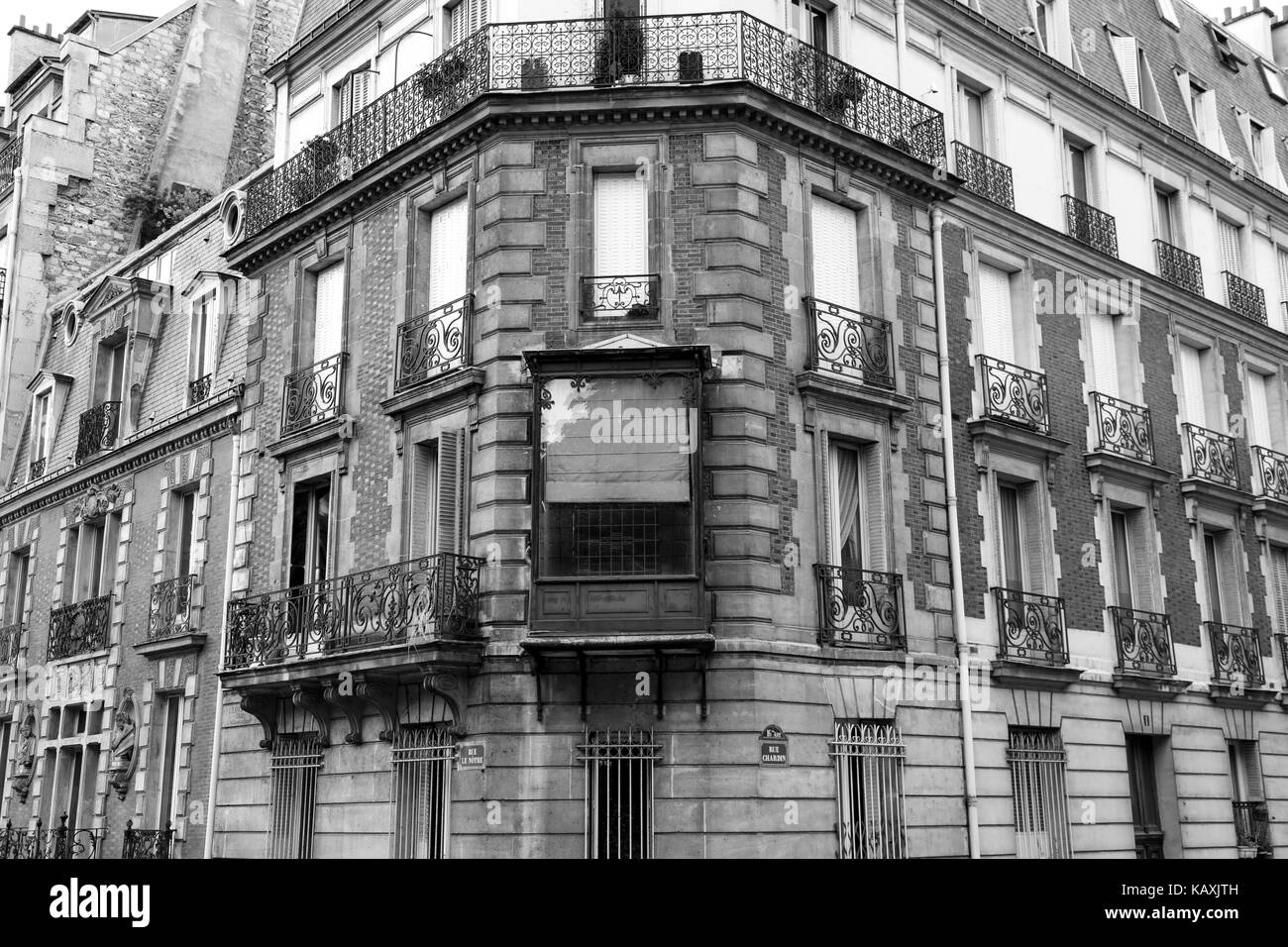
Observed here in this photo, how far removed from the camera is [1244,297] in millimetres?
26266

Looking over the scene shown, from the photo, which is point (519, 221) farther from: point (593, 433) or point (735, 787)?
point (735, 787)

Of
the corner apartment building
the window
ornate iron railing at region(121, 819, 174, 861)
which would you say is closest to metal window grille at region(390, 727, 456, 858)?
the corner apartment building

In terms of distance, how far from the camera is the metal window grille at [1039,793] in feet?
61.4

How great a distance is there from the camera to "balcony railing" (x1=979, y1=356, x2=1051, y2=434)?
2003 cm

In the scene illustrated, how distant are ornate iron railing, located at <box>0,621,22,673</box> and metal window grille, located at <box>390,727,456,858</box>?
1423 centimetres

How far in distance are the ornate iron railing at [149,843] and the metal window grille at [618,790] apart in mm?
8736

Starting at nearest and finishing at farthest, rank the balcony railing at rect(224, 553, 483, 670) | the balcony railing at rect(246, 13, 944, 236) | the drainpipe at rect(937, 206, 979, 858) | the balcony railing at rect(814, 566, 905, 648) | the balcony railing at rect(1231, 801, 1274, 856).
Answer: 1. the balcony railing at rect(224, 553, 483, 670)
2. the balcony railing at rect(814, 566, 905, 648)
3. the balcony railing at rect(246, 13, 944, 236)
4. the drainpipe at rect(937, 206, 979, 858)
5. the balcony railing at rect(1231, 801, 1274, 856)

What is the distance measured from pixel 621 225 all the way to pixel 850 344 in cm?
339

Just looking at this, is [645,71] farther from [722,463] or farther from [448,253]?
[722,463]

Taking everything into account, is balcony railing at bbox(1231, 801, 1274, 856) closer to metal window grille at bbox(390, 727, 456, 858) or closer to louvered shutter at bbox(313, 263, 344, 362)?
metal window grille at bbox(390, 727, 456, 858)

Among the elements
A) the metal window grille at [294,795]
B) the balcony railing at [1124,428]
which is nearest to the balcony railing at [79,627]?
the metal window grille at [294,795]

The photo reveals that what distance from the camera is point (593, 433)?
16.2 meters

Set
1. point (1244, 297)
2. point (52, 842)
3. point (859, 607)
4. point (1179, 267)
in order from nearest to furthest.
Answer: point (859, 607) → point (52, 842) → point (1179, 267) → point (1244, 297)

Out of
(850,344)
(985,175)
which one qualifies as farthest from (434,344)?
(985,175)
